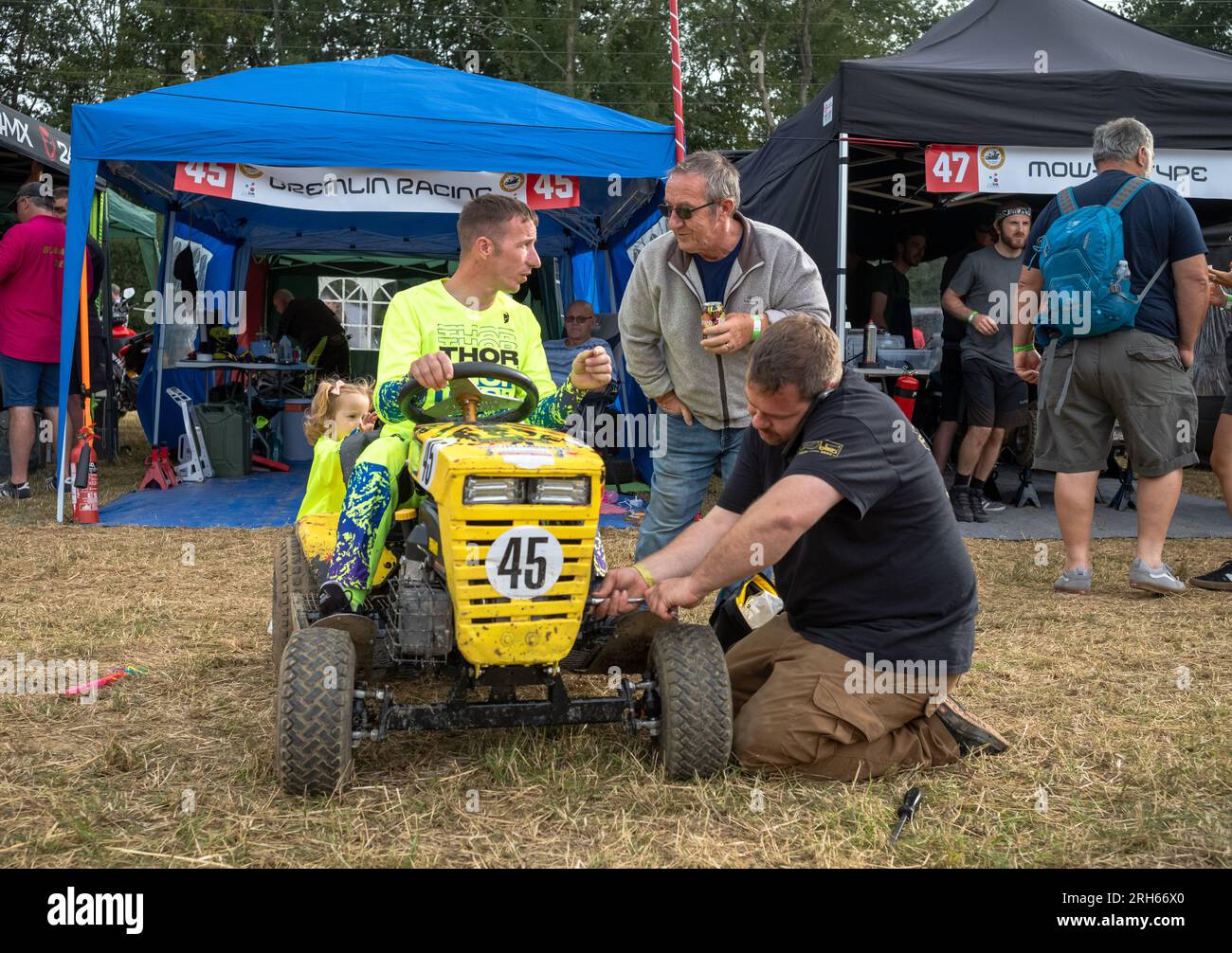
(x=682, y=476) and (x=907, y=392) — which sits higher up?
(x=907, y=392)

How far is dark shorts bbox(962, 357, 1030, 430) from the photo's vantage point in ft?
24.0

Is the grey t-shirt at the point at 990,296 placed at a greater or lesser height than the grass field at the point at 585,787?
greater

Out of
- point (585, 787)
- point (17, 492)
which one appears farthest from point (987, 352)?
point (17, 492)

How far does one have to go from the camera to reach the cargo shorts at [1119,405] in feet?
16.1

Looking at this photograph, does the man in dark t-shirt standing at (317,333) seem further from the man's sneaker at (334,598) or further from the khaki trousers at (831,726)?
the khaki trousers at (831,726)

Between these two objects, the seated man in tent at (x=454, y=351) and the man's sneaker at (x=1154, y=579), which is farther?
the man's sneaker at (x=1154, y=579)

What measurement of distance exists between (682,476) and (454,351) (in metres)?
1.03

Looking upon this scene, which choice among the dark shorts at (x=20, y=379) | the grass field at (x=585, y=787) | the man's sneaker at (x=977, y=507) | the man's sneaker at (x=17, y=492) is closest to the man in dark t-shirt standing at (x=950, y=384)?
the man's sneaker at (x=977, y=507)

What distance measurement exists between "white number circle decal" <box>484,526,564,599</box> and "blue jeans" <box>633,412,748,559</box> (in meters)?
1.42

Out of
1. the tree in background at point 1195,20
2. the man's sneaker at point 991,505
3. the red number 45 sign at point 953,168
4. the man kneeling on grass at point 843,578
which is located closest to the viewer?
the man kneeling on grass at point 843,578

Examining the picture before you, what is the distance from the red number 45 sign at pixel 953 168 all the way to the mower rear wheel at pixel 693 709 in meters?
4.89

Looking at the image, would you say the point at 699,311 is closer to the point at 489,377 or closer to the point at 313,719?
the point at 489,377

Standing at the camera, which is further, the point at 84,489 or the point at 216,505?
the point at 216,505

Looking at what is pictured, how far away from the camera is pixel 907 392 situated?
7.68m
